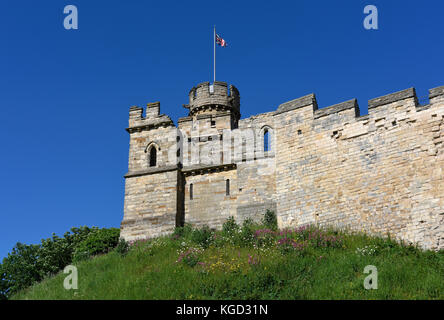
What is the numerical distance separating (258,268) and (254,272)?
0.39 metres

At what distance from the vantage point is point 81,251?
98.5 ft

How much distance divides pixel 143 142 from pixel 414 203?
1367 cm

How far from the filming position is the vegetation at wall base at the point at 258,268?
18969 millimetres

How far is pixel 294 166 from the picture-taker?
26.4 meters

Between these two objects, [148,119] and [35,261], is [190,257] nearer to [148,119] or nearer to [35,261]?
[148,119]

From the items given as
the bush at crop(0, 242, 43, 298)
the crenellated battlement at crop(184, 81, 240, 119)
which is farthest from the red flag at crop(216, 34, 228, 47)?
the bush at crop(0, 242, 43, 298)

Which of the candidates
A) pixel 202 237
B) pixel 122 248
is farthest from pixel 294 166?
pixel 122 248

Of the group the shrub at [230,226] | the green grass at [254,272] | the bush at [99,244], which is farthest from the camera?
the bush at [99,244]

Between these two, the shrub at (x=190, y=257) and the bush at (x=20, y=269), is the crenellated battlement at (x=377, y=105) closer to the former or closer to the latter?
the shrub at (x=190, y=257)

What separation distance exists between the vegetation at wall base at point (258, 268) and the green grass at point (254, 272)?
0.10 ft

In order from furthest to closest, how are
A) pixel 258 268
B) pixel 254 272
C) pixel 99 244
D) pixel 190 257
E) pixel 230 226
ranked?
pixel 99 244 < pixel 230 226 < pixel 190 257 < pixel 258 268 < pixel 254 272

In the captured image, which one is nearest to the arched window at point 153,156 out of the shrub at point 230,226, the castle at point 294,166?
the castle at point 294,166
